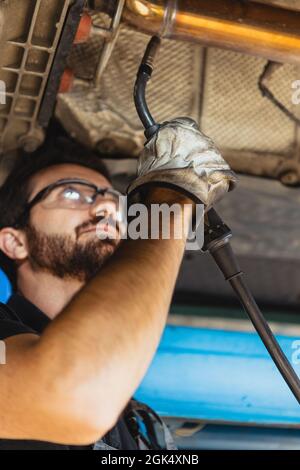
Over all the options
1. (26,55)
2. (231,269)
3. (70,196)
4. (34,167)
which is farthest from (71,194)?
(231,269)

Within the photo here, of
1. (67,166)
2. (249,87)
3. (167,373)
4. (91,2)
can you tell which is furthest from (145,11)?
(167,373)

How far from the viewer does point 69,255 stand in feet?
4.96

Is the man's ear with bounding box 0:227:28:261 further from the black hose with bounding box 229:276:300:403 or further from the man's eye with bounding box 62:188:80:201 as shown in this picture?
the black hose with bounding box 229:276:300:403

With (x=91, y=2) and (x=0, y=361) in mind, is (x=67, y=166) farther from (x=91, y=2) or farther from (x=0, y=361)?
(x=0, y=361)

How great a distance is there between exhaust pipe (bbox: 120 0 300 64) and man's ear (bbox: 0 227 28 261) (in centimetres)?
60

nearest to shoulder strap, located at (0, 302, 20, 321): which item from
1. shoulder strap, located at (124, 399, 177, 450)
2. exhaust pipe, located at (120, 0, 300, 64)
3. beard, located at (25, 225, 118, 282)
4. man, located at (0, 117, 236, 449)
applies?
man, located at (0, 117, 236, 449)

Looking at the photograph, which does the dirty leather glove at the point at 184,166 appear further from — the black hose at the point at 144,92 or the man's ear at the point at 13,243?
the man's ear at the point at 13,243

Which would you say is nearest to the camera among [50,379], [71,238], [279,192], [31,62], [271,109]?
[50,379]

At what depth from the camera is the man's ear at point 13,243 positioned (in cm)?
160

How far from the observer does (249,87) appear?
1.61m

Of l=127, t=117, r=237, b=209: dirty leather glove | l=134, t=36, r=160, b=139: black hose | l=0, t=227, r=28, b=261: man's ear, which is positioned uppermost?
l=134, t=36, r=160, b=139: black hose

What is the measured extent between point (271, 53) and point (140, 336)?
0.60 meters

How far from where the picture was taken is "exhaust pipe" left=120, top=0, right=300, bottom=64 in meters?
1.17

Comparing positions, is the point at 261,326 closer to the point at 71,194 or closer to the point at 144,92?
the point at 144,92
